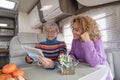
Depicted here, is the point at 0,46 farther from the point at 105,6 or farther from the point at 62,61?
the point at 62,61

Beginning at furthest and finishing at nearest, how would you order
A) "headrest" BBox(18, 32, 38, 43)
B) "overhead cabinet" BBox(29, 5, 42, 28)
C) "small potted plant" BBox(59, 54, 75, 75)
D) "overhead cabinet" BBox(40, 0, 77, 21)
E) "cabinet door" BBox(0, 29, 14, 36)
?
"cabinet door" BBox(0, 29, 14, 36), "overhead cabinet" BBox(29, 5, 42, 28), "headrest" BBox(18, 32, 38, 43), "overhead cabinet" BBox(40, 0, 77, 21), "small potted plant" BBox(59, 54, 75, 75)

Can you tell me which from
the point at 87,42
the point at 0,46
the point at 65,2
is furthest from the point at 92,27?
the point at 0,46

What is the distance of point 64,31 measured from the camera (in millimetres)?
2836

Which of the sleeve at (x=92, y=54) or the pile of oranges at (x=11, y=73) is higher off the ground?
the sleeve at (x=92, y=54)

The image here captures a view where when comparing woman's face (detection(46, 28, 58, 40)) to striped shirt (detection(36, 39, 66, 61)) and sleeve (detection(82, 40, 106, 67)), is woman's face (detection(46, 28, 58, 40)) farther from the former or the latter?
sleeve (detection(82, 40, 106, 67))

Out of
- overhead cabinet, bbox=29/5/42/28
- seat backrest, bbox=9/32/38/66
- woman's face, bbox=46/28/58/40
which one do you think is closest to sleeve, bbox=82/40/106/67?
woman's face, bbox=46/28/58/40

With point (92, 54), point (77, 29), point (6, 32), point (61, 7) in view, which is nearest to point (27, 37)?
point (61, 7)

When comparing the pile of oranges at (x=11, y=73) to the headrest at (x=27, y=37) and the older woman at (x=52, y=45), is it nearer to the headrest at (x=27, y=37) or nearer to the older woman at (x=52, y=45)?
the older woman at (x=52, y=45)

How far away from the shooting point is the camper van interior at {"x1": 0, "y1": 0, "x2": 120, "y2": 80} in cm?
85

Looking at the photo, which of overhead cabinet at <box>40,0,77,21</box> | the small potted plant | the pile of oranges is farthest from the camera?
overhead cabinet at <box>40,0,77,21</box>

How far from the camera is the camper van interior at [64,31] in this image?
854 mm

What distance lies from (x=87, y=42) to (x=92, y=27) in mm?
210

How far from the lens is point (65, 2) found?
2115 mm

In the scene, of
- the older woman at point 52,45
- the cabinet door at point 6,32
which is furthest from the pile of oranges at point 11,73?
the cabinet door at point 6,32
